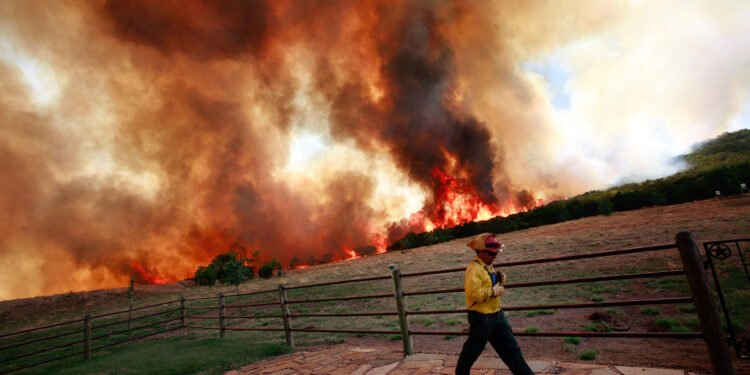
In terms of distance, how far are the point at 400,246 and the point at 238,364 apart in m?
72.4

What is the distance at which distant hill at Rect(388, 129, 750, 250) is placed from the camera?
4250 cm

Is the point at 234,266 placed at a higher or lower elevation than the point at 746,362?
higher

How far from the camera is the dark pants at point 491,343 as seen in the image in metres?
3.20

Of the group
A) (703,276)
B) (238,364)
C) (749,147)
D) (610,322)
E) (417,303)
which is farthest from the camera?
(749,147)

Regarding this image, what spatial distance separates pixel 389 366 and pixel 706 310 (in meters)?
3.76

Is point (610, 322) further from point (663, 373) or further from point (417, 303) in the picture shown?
point (417, 303)

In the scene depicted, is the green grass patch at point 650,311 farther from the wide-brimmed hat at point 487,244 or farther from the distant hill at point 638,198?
the distant hill at point 638,198

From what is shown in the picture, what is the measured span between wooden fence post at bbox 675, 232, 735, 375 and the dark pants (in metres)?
1.64

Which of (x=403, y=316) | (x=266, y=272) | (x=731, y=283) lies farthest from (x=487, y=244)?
(x=266, y=272)

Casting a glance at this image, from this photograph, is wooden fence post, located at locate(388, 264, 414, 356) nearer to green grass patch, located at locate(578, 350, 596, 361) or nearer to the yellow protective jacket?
the yellow protective jacket

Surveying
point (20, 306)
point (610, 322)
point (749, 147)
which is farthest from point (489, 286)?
point (749, 147)

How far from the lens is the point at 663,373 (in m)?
3.40

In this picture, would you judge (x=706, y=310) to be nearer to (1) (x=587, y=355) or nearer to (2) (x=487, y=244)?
(2) (x=487, y=244)

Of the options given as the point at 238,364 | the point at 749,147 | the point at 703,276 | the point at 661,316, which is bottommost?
the point at 661,316
